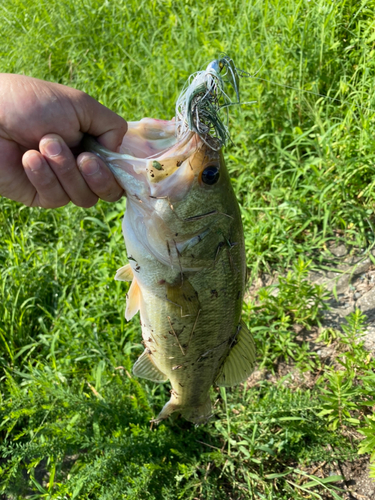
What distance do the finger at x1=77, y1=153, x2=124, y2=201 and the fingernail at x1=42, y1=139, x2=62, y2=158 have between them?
106mm

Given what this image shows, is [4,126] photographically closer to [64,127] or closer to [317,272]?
[64,127]

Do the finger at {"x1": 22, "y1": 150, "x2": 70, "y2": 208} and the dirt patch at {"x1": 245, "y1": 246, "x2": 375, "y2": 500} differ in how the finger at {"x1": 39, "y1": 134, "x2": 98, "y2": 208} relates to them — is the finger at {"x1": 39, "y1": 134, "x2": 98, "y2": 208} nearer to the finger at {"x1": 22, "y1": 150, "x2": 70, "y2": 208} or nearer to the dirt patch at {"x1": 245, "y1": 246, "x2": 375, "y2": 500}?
the finger at {"x1": 22, "y1": 150, "x2": 70, "y2": 208}

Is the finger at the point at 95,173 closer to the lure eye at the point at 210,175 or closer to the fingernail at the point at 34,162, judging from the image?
the fingernail at the point at 34,162

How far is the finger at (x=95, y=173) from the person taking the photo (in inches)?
72.8

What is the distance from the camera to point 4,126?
194cm

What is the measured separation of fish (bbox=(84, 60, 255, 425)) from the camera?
1.73 meters

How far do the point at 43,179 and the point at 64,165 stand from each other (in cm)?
14

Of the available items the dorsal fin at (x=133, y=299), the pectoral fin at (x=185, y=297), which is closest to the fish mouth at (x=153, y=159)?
the pectoral fin at (x=185, y=297)

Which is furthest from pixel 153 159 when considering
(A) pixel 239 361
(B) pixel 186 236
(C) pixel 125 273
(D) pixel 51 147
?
(A) pixel 239 361

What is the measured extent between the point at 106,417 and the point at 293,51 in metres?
3.81

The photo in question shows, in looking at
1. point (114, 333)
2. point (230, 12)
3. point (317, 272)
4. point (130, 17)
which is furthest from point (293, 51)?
point (114, 333)

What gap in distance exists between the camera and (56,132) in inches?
75.0

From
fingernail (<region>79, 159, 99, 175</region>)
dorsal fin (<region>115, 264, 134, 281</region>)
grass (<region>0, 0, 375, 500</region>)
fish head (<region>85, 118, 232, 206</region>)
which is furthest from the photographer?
grass (<region>0, 0, 375, 500</region>)

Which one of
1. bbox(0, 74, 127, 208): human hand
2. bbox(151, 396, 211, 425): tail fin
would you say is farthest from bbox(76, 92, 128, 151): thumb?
bbox(151, 396, 211, 425): tail fin
